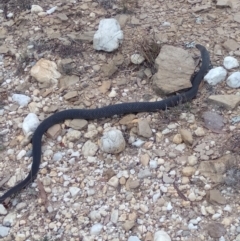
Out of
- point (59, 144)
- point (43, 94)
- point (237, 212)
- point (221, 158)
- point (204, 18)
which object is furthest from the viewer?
point (204, 18)

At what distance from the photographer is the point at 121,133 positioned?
143 inches

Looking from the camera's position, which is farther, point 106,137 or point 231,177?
point 106,137

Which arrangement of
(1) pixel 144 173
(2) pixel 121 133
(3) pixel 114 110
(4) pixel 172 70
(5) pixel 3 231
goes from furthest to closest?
(4) pixel 172 70 < (3) pixel 114 110 < (2) pixel 121 133 < (1) pixel 144 173 < (5) pixel 3 231

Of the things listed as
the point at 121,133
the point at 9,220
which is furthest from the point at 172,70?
the point at 9,220

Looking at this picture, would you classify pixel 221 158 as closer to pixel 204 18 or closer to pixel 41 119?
pixel 41 119

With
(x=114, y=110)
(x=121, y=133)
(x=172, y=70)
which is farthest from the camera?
(x=172, y=70)

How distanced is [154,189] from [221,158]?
506mm

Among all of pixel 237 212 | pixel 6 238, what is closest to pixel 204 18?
pixel 237 212

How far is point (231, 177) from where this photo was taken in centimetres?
331

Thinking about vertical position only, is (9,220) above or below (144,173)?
below

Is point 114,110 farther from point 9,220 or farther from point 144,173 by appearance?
point 9,220

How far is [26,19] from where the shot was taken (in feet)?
16.0

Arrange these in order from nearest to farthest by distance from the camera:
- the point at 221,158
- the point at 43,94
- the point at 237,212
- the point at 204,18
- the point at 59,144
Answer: the point at 237,212
the point at 221,158
the point at 59,144
the point at 43,94
the point at 204,18

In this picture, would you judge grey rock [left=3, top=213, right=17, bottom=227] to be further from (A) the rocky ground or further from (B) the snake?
(B) the snake
